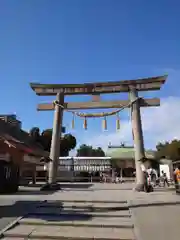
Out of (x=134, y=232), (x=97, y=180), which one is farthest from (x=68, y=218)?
(x=97, y=180)

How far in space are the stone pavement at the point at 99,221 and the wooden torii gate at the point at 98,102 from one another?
22.2 feet

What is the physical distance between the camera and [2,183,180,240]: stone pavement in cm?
603

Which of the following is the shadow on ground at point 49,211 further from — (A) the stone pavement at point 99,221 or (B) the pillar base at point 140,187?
(B) the pillar base at point 140,187

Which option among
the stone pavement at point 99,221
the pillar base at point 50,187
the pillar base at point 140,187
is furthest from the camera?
the pillar base at point 50,187

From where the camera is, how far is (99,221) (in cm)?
721

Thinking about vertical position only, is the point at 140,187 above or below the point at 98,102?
below

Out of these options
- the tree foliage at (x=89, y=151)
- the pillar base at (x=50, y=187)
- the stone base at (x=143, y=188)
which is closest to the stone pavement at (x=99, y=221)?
the stone base at (x=143, y=188)

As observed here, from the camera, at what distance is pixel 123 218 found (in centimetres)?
753

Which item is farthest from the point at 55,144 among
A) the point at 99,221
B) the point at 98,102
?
the point at 99,221

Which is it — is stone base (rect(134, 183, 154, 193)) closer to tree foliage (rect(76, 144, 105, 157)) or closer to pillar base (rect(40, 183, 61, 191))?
pillar base (rect(40, 183, 61, 191))

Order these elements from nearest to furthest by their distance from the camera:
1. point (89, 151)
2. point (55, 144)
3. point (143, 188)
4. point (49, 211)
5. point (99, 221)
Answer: point (99, 221) < point (49, 211) < point (143, 188) < point (55, 144) < point (89, 151)

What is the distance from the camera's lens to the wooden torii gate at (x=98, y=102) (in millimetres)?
16091

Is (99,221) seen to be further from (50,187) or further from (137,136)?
(137,136)

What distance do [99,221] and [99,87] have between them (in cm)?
1140
